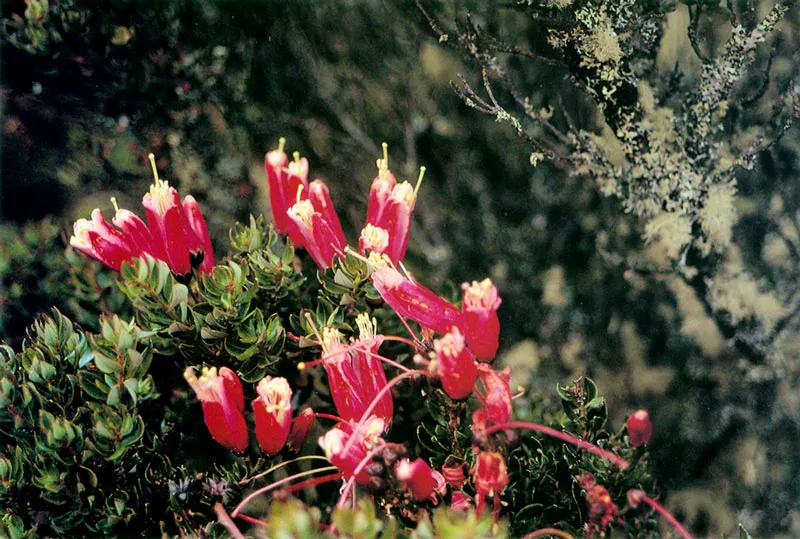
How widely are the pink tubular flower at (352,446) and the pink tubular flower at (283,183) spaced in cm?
24

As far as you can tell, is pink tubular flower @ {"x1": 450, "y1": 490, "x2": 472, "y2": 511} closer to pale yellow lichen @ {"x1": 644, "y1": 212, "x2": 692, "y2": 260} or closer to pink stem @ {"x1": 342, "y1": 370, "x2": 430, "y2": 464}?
pink stem @ {"x1": 342, "y1": 370, "x2": 430, "y2": 464}

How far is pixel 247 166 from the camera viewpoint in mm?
910

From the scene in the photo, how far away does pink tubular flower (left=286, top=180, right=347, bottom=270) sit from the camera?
69 centimetres

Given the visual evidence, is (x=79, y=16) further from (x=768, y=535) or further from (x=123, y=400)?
(x=768, y=535)

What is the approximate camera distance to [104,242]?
2.15 feet

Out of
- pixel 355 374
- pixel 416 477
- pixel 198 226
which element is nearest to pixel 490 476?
pixel 416 477

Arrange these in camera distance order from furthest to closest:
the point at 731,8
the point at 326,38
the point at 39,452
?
1. the point at 326,38
2. the point at 731,8
3. the point at 39,452

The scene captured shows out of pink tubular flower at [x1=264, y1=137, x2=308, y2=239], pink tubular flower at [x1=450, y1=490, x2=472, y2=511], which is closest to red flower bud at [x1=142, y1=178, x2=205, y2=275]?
pink tubular flower at [x1=264, y1=137, x2=308, y2=239]

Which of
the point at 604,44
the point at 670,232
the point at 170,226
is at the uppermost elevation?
the point at 604,44

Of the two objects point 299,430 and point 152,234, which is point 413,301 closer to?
point 299,430

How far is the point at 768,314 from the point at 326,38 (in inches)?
24.9

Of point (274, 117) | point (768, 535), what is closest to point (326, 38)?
point (274, 117)

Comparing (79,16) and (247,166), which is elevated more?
(79,16)

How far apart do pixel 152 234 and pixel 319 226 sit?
0.16 metres
